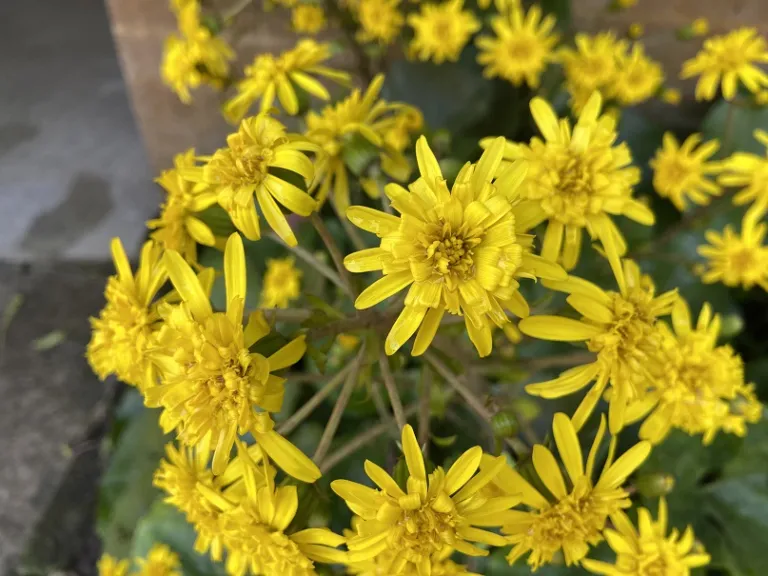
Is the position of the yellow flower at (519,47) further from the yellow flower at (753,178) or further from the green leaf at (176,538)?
the green leaf at (176,538)

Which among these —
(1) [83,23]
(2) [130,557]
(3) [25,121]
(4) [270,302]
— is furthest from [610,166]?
(1) [83,23]

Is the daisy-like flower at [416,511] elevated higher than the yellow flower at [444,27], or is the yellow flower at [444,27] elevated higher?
the yellow flower at [444,27]

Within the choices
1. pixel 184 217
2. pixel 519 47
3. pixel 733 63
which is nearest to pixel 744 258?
pixel 733 63

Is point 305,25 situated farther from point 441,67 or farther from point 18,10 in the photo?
point 18,10

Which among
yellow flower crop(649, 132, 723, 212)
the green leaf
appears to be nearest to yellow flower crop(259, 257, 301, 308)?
the green leaf

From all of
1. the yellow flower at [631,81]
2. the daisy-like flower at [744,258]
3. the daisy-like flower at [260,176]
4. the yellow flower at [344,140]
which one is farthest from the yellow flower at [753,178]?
the daisy-like flower at [260,176]

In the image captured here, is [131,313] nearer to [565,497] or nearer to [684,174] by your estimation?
[565,497]

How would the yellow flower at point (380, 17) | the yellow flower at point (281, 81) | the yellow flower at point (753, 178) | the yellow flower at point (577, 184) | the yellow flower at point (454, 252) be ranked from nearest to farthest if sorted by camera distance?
the yellow flower at point (454, 252)
the yellow flower at point (577, 184)
the yellow flower at point (281, 81)
the yellow flower at point (753, 178)
the yellow flower at point (380, 17)
